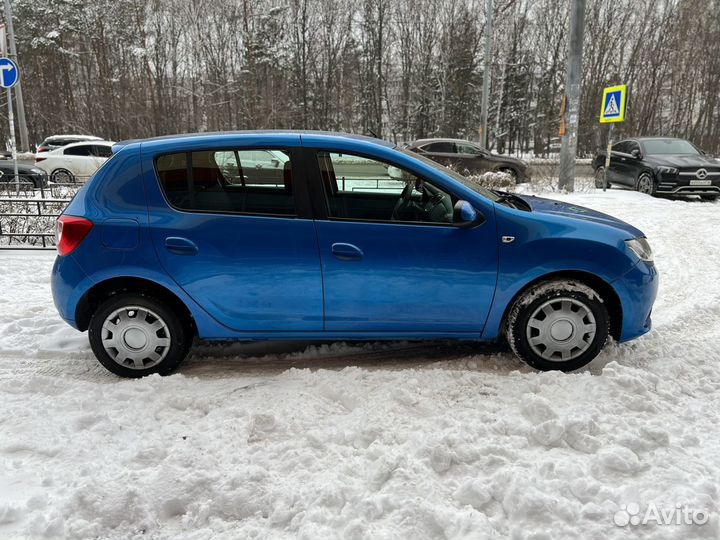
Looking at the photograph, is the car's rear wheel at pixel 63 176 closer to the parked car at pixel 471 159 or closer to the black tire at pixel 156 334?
the parked car at pixel 471 159

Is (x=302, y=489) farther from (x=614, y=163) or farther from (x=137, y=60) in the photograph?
(x=137, y=60)

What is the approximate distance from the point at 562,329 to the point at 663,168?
11.2 metres

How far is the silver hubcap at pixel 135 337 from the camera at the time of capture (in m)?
A: 3.63

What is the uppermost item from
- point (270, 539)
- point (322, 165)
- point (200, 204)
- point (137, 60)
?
point (137, 60)

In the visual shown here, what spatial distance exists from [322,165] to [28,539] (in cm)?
265

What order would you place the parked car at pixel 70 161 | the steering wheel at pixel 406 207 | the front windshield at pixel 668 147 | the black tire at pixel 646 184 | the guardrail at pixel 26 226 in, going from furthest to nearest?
the parked car at pixel 70 161 < the front windshield at pixel 668 147 < the black tire at pixel 646 184 < the guardrail at pixel 26 226 < the steering wheel at pixel 406 207

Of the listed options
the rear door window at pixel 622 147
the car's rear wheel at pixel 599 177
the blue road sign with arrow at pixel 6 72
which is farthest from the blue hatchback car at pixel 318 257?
the car's rear wheel at pixel 599 177

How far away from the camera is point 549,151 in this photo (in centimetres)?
4334

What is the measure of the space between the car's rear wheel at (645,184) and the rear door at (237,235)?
12187 mm

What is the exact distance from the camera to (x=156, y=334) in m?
3.67

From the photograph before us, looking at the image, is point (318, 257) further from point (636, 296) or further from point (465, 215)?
point (636, 296)

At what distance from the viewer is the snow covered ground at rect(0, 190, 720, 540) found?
2260 mm

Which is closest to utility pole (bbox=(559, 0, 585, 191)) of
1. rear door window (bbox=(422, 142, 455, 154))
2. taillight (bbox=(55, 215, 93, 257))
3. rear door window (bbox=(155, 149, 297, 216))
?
rear door window (bbox=(422, 142, 455, 154))

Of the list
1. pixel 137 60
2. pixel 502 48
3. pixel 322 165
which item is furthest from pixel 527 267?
pixel 502 48
